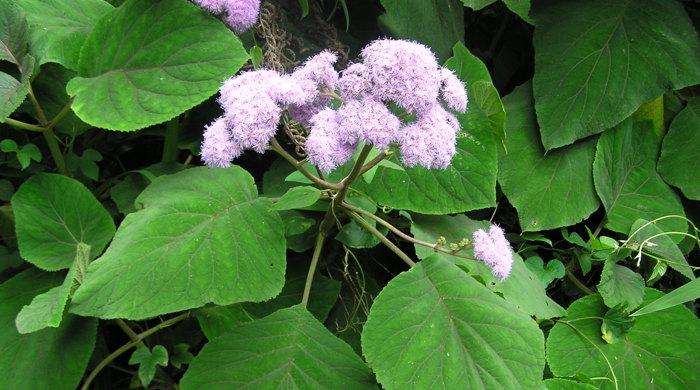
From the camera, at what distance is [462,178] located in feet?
4.42

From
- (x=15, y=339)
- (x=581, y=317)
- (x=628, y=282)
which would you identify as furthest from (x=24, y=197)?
(x=628, y=282)

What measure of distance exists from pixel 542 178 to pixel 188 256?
0.97m

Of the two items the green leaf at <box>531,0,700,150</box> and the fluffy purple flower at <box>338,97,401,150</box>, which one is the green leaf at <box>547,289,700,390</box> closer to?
the green leaf at <box>531,0,700,150</box>

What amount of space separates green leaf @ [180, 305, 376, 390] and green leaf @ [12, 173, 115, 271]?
14.1 inches

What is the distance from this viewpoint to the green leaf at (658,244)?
1.56 m

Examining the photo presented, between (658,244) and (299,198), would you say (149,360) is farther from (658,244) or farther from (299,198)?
(658,244)

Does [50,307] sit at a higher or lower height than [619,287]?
higher

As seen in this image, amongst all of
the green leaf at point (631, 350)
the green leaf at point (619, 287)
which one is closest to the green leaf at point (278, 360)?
the green leaf at point (631, 350)

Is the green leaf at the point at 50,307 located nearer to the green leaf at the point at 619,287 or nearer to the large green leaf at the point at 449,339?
the large green leaf at the point at 449,339

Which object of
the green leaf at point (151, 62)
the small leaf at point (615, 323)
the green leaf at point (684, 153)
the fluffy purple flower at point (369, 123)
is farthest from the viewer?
the green leaf at point (684, 153)

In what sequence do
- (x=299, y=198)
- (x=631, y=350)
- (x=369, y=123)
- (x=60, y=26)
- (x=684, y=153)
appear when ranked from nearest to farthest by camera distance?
(x=369, y=123) → (x=299, y=198) → (x=60, y=26) → (x=631, y=350) → (x=684, y=153)

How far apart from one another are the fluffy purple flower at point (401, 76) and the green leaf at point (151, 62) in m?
0.32

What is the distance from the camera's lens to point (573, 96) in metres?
1.60

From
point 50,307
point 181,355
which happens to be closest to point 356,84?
point 50,307
